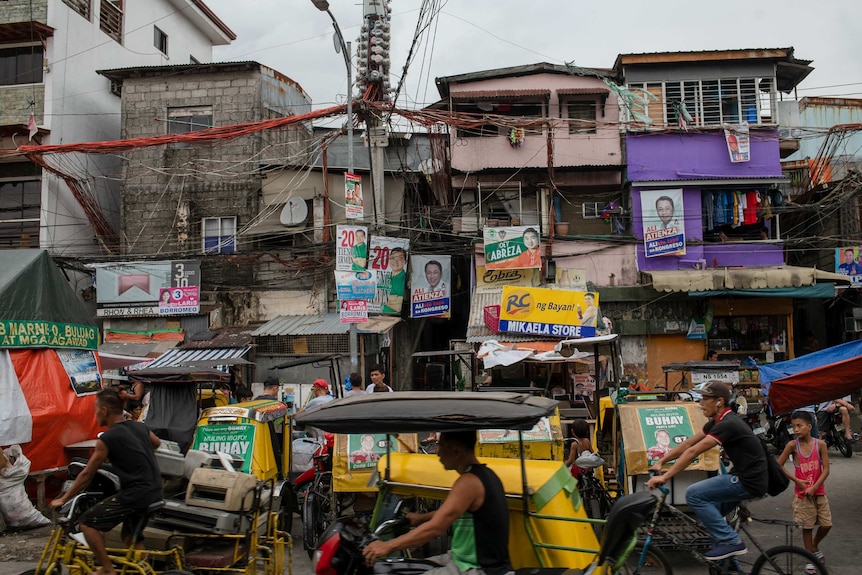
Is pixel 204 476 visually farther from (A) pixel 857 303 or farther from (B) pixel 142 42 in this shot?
(B) pixel 142 42

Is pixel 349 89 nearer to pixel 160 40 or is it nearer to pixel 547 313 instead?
pixel 547 313

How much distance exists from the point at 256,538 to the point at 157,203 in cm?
1818

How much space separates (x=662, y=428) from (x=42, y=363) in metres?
8.97

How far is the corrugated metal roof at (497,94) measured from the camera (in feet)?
71.7

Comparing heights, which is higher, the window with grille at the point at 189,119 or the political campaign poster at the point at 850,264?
the window with grille at the point at 189,119

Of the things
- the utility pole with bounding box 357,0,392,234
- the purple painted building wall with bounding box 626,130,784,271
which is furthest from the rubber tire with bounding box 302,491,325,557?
the purple painted building wall with bounding box 626,130,784,271

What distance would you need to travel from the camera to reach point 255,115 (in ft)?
73.7

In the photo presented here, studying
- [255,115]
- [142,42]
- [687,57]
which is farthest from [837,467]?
[142,42]

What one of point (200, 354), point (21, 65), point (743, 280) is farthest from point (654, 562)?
point (21, 65)

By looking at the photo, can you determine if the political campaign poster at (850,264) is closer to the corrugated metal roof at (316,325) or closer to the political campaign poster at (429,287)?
the political campaign poster at (429,287)

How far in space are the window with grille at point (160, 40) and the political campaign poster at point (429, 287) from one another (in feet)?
47.2

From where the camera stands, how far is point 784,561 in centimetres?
606

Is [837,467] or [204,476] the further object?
[837,467]

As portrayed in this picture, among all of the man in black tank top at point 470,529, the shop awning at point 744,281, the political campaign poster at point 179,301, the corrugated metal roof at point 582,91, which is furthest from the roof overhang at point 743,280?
→ the man in black tank top at point 470,529
